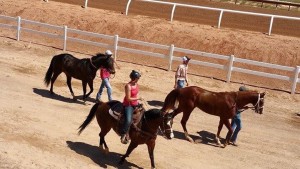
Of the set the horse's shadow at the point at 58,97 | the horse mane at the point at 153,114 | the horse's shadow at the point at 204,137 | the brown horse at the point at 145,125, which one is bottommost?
the horse's shadow at the point at 204,137

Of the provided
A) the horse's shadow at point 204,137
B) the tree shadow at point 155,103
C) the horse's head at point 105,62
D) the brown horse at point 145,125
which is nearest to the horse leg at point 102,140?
the brown horse at point 145,125

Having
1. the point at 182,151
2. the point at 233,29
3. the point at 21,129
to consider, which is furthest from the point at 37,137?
the point at 233,29

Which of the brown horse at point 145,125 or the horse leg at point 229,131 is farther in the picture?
the horse leg at point 229,131

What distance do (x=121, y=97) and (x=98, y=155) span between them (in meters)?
5.82

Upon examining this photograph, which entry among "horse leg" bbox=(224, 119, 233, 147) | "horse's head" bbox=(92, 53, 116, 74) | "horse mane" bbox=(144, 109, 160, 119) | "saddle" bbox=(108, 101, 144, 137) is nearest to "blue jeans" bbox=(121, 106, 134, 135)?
"saddle" bbox=(108, 101, 144, 137)

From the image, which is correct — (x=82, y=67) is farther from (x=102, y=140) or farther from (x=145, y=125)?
(x=145, y=125)

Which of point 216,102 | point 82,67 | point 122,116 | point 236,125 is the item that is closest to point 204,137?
point 236,125

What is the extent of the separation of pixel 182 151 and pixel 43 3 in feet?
64.8

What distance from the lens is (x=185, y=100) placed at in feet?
40.4

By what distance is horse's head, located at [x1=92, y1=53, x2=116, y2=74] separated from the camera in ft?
43.3

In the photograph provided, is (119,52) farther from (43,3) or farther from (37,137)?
(37,137)

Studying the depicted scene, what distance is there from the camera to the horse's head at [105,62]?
13.2 m

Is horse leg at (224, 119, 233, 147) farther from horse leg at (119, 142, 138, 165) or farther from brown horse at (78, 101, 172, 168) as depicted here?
horse leg at (119, 142, 138, 165)

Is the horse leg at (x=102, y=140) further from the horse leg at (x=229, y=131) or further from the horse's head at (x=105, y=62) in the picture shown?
the horse leg at (x=229, y=131)
